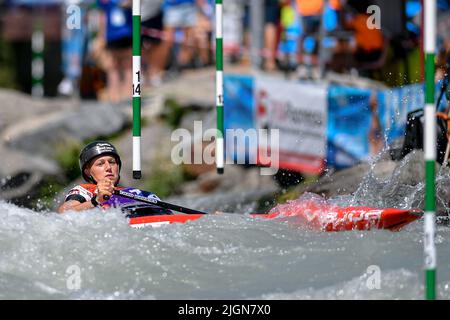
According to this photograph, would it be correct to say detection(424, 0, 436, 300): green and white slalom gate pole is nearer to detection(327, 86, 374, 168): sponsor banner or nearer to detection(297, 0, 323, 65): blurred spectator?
detection(327, 86, 374, 168): sponsor banner

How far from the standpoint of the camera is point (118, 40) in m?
15.6

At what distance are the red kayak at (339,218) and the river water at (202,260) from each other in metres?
0.12

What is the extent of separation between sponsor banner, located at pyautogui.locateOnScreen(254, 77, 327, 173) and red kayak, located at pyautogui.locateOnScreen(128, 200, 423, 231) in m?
5.34

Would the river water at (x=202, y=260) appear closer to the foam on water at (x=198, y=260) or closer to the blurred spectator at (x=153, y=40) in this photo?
the foam on water at (x=198, y=260)

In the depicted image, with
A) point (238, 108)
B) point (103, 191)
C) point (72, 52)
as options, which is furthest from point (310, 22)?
point (103, 191)

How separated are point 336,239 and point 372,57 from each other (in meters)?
6.52

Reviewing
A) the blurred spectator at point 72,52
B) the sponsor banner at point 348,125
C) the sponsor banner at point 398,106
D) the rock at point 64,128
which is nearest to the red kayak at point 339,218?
the sponsor banner at point 398,106

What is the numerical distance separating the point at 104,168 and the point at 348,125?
5203 millimetres

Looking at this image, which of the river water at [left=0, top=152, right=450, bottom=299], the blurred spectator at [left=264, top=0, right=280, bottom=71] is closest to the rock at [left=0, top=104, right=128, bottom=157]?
the blurred spectator at [left=264, top=0, right=280, bottom=71]

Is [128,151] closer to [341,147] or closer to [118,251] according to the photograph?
[341,147]

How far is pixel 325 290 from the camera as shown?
5949 millimetres

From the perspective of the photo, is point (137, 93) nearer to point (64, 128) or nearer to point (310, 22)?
point (310, 22)

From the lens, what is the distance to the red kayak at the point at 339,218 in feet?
24.9

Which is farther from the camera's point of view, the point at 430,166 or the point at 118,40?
the point at 118,40
